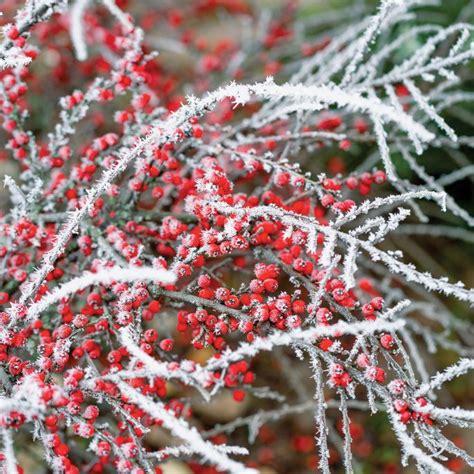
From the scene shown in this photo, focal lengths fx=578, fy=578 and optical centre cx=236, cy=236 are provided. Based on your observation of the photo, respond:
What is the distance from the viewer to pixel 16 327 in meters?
0.92

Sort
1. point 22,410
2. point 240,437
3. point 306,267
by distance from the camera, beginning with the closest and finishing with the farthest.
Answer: point 22,410
point 306,267
point 240,437

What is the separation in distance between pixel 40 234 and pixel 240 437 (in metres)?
1.09

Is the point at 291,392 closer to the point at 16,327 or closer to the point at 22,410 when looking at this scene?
the point at 16,327

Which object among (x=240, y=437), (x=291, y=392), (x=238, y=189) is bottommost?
(x=240, y=437)

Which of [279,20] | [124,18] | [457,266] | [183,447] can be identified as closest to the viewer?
[183,447]

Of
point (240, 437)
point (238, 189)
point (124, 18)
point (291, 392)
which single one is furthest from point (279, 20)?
point (240, 437)

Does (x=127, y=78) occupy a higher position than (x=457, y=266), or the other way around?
(x=457, y=266)

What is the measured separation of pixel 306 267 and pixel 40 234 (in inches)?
19.1

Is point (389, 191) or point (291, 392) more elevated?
point (389, 191)

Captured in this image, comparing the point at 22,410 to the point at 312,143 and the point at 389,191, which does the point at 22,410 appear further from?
Answer: the point at 389,191

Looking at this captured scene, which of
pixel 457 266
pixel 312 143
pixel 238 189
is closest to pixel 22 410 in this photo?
pixel 312 143

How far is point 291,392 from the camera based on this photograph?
195 cm

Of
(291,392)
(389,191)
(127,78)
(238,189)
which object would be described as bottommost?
(291,392)

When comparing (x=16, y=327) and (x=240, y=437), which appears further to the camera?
(x=240, y=437)
